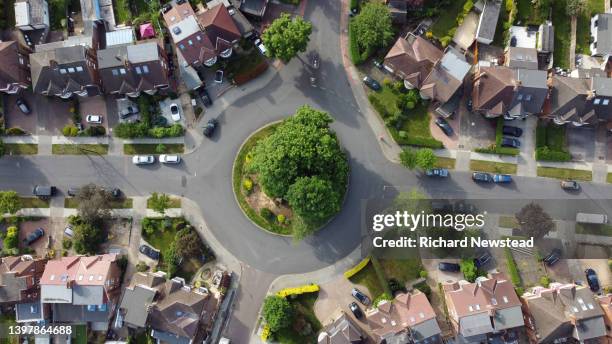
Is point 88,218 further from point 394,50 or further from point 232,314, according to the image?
point 394,50

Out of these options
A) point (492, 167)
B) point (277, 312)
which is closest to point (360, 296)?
point (277, 312)

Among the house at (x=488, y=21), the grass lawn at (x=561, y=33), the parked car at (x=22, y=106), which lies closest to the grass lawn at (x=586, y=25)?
the grass lawn at (x=561, y=33)

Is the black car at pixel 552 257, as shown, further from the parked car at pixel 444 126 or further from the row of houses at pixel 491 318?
the parked car at pixel 444 126

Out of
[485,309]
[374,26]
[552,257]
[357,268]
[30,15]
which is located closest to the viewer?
[485,309]

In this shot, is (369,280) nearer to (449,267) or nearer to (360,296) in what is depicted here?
(360,296)

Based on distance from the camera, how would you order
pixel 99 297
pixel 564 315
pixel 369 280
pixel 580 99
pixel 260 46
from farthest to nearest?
pixel 260 46
pixel 369 280
pixel 580 99
pixel 99 297
pixel 564 315

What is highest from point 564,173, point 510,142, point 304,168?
point 510,142
